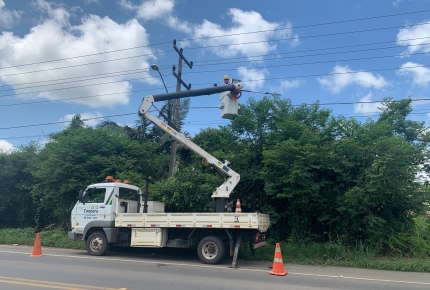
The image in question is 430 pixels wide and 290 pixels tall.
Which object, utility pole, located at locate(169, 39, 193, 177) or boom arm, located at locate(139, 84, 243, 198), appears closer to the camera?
boom arm, located at locate(139, 84, 243, 198)

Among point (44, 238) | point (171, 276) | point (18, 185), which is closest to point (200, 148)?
point (171, 276)

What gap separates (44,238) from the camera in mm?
16688

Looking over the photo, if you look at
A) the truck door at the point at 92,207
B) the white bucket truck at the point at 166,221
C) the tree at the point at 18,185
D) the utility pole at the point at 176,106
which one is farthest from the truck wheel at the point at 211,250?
the tree at the point at 18,185

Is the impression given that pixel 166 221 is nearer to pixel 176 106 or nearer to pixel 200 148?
pixel 200 148

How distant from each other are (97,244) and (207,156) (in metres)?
4.83

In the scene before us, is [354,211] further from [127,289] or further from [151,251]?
[127,289]

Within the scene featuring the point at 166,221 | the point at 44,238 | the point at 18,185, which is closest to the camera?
the point at 166,221

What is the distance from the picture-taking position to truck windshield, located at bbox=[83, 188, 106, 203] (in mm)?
12773

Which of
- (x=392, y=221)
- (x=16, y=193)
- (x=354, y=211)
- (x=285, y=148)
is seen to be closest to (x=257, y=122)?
(x=285, y=148)

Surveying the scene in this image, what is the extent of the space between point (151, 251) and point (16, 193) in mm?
12245

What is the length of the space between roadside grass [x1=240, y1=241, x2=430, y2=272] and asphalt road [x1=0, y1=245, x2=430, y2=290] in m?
0.66

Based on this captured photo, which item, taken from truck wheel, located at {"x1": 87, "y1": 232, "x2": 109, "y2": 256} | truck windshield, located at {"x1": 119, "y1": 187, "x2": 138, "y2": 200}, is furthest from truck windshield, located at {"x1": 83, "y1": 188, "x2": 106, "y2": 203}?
truck wheel, located at {"x1": 87, "y1": 232, "x2": 109, "y2": 256}

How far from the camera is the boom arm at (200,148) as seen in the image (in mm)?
12375

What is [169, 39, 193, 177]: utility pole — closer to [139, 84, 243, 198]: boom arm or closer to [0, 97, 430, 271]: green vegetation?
[0, 97, 430, 271]: green vegetation
